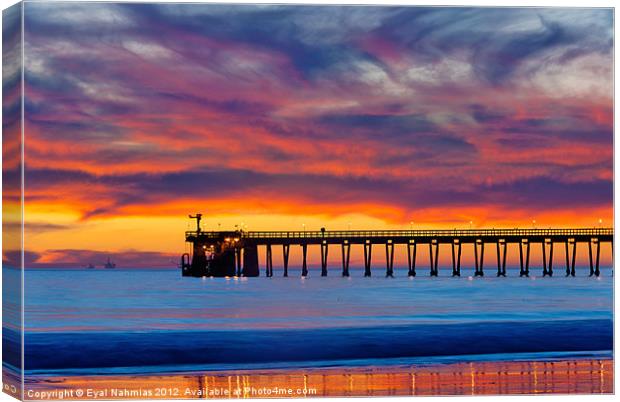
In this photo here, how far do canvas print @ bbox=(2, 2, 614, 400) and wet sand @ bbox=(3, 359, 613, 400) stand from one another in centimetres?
3

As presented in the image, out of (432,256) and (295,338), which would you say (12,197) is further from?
(432,256)

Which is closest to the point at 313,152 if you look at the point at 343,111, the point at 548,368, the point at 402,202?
the point at 343,111

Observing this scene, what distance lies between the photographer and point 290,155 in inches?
715

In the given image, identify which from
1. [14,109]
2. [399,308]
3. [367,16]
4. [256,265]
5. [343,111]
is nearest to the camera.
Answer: [14,109]

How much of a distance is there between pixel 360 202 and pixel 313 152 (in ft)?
4.97

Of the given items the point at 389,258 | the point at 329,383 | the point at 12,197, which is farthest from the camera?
the point at 389,258

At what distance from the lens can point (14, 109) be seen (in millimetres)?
15289

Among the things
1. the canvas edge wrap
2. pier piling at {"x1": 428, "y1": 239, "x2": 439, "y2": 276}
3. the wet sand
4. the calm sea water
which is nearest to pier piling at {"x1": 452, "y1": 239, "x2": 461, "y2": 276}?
pier piling at {"x1": 428, "y1": 239, "x2": 439, "y2": 276}

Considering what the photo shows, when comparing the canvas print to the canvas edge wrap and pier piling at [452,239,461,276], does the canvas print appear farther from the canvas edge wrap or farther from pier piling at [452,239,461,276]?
pier piling at [452,239,461,276]

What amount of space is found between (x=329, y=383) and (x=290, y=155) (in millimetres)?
3801

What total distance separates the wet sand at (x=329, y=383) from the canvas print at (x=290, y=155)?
0.03 metres

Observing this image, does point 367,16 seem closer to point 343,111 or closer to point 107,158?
point 343,111

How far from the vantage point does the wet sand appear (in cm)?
1523

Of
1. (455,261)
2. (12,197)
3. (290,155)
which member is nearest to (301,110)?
(290,155)
